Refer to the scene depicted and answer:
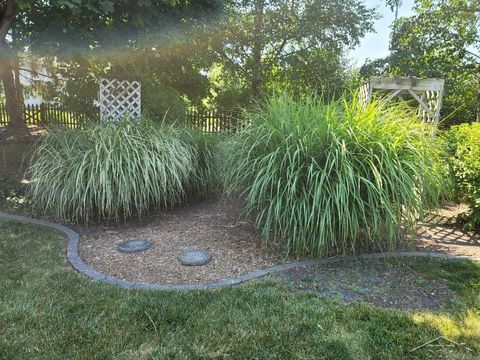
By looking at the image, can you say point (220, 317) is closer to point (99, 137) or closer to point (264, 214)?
point (264, 214)

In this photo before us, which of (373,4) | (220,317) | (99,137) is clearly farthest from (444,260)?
(373,4)

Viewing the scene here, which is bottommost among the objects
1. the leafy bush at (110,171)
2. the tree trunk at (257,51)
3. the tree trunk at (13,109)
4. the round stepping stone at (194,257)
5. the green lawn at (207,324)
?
the green lawn at (207,324)

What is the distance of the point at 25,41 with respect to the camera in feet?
15.6

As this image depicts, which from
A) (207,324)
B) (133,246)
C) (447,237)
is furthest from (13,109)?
(447,237)

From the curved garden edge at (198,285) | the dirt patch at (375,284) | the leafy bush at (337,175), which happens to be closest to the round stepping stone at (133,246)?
the curved garden edge at (198,285)

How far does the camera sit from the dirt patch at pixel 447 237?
3314mm

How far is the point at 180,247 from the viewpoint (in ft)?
10.6

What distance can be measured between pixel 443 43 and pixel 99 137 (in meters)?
8.91

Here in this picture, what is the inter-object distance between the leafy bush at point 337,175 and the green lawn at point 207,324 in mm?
565

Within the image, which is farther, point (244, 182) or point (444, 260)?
point (244, 182)

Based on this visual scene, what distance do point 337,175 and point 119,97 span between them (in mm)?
3994

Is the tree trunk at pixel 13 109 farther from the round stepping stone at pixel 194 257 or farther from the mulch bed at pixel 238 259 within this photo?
the round stepping stone at pixel 194 257

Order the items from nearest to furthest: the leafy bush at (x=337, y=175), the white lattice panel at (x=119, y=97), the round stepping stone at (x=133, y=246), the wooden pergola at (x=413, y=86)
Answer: the leafy bush at (x=337, y=175), the round stepping stone at (x=133, y=246), the wooden pergola at (x=413, y=86), the white lattice panel at (x=119, y=97)

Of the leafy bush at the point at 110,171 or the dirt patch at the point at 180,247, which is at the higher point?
the leafy bush at the point at 110,171
